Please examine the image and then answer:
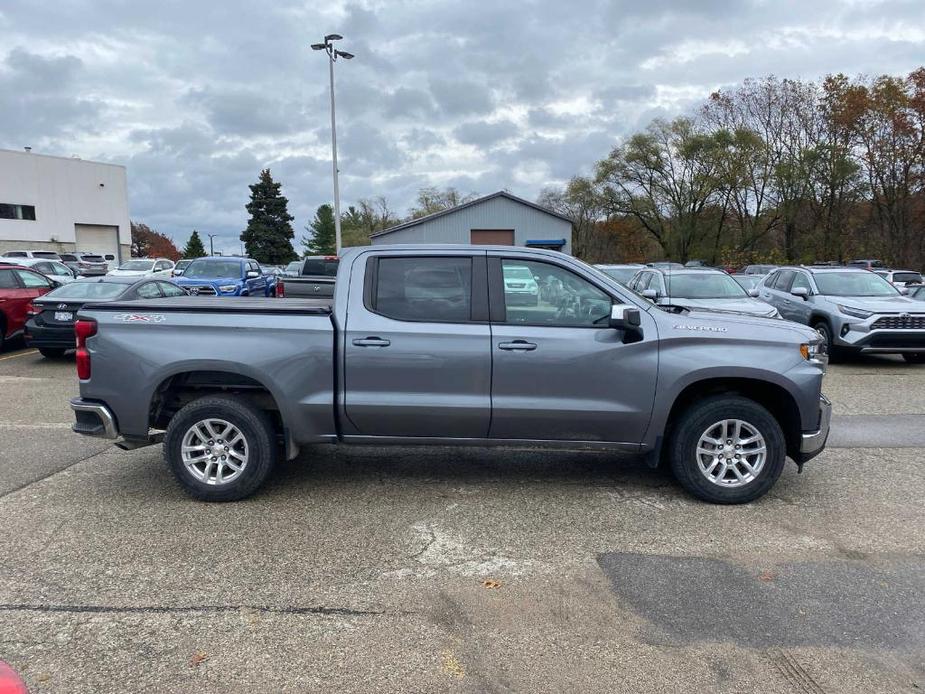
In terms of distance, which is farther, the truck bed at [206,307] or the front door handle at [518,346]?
the truck bed at [206,307]

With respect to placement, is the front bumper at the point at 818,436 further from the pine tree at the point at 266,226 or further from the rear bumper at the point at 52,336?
the pine tree at the point at 266,226

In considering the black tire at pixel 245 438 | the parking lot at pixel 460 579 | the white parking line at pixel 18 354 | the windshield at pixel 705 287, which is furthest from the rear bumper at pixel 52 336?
the windshield at pixel 705 287

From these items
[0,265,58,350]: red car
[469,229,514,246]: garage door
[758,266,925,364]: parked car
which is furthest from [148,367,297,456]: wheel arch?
[469,229,514,246]: garage door

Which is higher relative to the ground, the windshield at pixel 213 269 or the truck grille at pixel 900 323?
the windshield at pixel 213 269

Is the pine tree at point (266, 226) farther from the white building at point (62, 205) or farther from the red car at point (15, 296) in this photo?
the red car at point (15, 296)

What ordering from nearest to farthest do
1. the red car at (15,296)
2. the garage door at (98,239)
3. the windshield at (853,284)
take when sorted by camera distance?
the red car at (15,296), the windshield at (853,284), the garage door at (98,239)

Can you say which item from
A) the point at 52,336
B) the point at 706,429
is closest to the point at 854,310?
the point at 706,429

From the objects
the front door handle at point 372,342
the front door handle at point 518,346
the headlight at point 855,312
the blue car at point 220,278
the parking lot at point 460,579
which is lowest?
the parking lot at point 460,579

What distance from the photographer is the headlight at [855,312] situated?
37.4 ft

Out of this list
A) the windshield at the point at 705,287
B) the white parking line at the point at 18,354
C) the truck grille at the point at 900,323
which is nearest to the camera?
the truck grille at the point at 900,323

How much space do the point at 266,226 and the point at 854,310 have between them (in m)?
69.0

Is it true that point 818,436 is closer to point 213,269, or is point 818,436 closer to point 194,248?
point 213,269

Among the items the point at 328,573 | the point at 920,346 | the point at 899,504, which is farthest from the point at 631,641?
the point at 920,346

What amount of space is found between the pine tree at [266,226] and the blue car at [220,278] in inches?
2157
